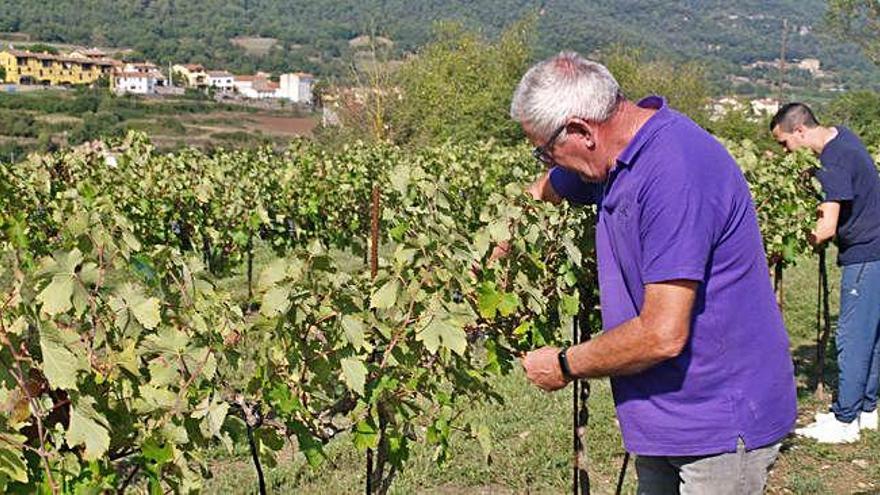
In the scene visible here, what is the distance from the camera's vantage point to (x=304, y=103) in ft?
331

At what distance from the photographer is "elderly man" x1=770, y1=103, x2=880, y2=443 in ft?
15.8

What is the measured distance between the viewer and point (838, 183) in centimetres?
481

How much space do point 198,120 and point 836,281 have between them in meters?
67.9

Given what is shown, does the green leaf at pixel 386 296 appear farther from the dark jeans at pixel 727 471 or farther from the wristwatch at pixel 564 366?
the dark jeans at pixel 727 471

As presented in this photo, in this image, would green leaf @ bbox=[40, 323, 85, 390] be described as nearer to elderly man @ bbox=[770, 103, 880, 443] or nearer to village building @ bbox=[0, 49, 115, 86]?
elderly man @ bbox=[770, 103, 880, 443]

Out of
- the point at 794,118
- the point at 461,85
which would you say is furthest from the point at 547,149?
the point at 461,85

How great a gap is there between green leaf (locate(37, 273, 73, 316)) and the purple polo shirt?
A: 123cm

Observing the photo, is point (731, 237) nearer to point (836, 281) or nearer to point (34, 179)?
point (34, 179)

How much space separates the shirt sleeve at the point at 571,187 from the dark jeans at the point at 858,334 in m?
2.64

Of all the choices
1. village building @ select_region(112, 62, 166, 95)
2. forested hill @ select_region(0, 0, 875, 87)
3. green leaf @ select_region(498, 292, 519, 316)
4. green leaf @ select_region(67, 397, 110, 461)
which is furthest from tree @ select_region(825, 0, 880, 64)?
village building @ select_region(112, 62, 166, 95)

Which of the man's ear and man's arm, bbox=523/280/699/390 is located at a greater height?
the man's ear

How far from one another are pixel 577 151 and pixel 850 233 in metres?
3.18

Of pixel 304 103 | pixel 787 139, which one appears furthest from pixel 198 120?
pixel 787 139

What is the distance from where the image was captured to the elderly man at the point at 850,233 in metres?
4.80
